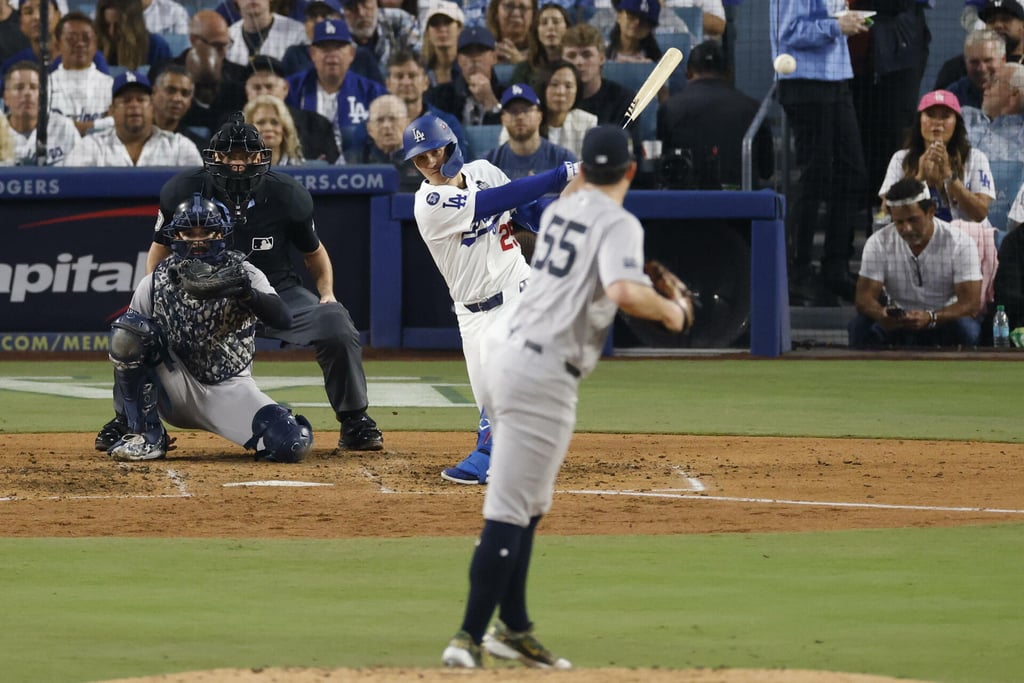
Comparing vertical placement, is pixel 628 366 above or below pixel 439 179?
below

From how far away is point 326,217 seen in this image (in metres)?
14.6

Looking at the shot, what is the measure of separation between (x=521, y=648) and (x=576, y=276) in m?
1.01

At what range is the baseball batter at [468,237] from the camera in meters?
7.73

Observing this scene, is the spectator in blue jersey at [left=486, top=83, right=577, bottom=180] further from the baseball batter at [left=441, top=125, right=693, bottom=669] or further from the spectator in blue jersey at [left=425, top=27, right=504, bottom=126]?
the baseball batter at [left=441, top=125, right=693, bottom=669]

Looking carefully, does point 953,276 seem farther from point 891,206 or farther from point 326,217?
point 326,217

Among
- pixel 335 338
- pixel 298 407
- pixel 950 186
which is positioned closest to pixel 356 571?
pixel 335 338

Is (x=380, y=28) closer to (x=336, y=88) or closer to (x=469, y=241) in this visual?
(x=336, y=88)

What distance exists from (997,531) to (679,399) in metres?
5.43

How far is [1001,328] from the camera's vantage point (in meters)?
14.9

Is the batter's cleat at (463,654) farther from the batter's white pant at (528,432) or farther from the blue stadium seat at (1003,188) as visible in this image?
the blue stadium seat at (1003,188)

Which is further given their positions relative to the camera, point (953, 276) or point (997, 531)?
point (953, 276)

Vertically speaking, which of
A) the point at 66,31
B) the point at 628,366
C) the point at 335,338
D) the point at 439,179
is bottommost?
the point at 628,366

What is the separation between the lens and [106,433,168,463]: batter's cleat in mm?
8711

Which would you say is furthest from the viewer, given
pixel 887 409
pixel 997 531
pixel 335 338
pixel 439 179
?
pixel 887 409
